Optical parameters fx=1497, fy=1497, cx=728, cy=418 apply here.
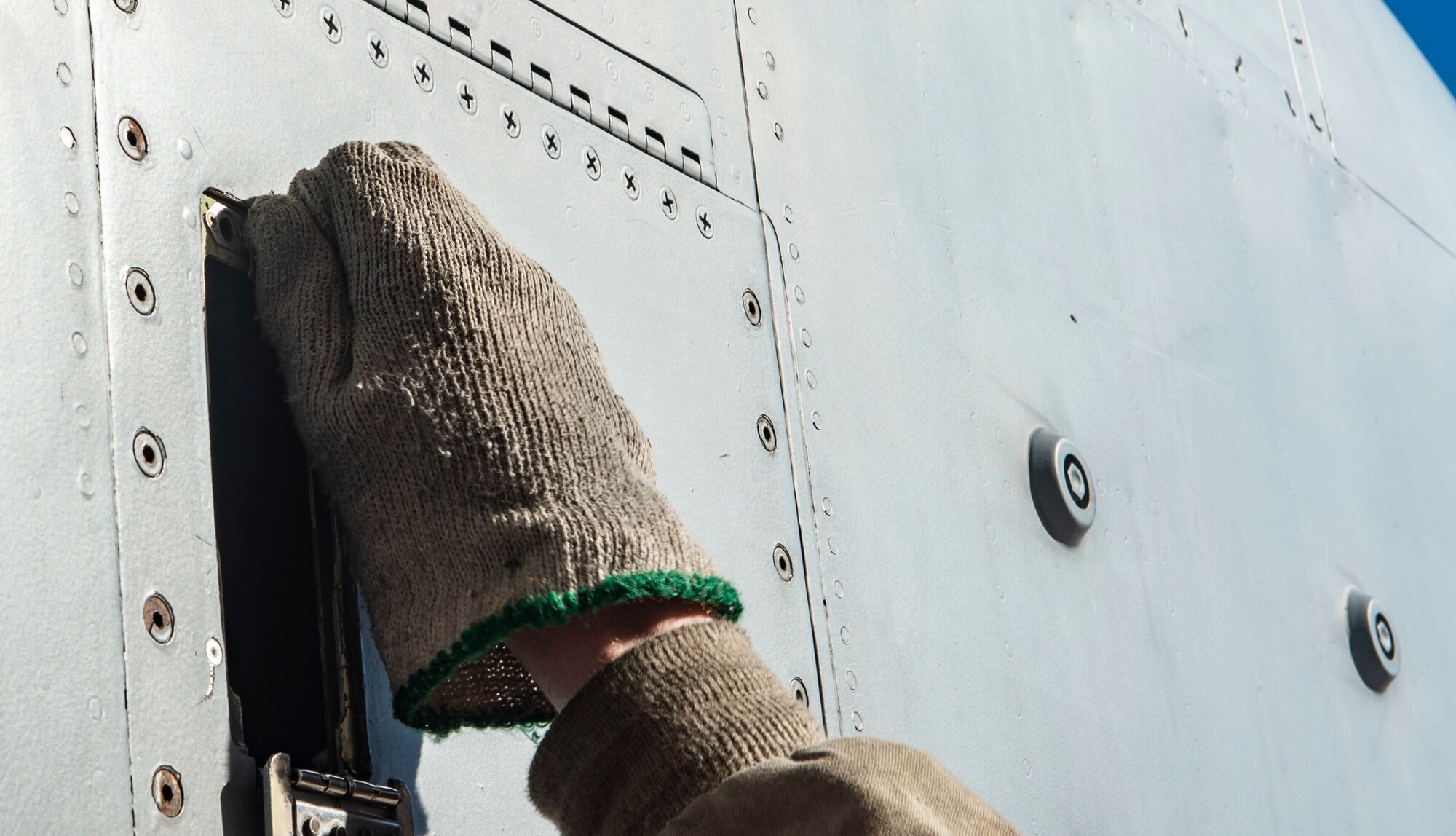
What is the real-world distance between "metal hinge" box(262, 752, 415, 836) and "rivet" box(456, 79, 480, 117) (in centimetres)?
45

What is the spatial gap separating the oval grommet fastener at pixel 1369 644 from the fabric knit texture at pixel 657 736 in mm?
1391

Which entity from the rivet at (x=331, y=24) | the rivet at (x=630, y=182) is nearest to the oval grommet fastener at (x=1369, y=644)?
the rivet at (x=630, y=182)

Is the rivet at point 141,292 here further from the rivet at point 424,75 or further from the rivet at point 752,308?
the rivet at point 752,308

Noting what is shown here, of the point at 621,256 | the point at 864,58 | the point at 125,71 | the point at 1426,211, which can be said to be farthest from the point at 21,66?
the point at 1426,211

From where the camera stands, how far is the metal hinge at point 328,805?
0.73m

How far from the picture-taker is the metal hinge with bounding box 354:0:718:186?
1.01 metres

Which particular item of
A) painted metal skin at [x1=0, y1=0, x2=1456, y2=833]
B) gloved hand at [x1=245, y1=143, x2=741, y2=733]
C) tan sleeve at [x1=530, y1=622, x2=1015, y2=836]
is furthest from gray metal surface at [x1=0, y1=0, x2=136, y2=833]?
tan sleeve at [x1=530, y1=622, x2=1015, y2=836]

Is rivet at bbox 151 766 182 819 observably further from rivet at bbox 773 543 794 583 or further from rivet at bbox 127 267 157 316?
rivet at bbox 773 543 794 583

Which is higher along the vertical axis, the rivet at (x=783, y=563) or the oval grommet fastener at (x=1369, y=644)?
the rivet at (x=783, y=563)

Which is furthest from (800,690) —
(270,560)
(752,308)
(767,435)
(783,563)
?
(270,560)

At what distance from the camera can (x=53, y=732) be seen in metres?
0.66

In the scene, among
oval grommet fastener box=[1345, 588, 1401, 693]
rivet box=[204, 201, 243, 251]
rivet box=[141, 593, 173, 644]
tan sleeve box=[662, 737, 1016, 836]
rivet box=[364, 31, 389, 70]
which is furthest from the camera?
oval grommet fastener box=[1345, 588, 1401, 693]

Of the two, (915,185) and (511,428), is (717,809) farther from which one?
(915,185)

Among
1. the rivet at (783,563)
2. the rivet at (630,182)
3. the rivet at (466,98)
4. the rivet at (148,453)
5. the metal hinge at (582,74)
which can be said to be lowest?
the rivet at (783,563)
